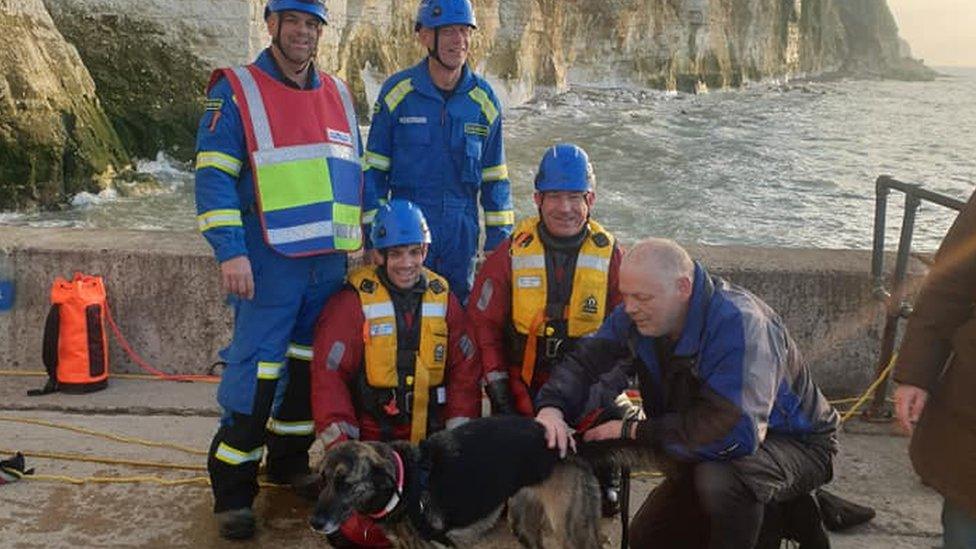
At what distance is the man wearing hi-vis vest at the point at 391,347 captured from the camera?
423cm

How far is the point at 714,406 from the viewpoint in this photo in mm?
3387

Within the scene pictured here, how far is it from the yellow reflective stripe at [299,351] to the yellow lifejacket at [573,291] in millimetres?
991

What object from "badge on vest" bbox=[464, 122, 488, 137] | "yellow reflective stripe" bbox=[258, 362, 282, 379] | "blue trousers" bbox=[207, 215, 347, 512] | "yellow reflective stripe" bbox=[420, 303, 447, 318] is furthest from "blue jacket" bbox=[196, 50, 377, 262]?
"badge on vest" bbox=[464, 122, 488, 137]

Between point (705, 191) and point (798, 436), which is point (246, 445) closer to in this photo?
point (798, 436)

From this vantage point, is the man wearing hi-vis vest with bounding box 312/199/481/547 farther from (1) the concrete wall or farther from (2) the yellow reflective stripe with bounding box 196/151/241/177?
(1) the concrete wall

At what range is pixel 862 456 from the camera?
5.20 m

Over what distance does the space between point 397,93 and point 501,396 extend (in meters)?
1.74

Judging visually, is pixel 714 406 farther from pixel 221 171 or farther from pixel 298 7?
pixel 298 7

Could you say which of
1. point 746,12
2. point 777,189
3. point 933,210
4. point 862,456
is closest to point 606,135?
point 777,189

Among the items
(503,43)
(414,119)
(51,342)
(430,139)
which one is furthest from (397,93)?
(503,43)

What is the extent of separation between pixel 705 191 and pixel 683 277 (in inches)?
938

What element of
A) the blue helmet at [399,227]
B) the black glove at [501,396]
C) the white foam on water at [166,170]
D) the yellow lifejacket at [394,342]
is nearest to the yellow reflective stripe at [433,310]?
the yellow lifejacket at [394,342]

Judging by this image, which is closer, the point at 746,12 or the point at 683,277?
the point at 683,277

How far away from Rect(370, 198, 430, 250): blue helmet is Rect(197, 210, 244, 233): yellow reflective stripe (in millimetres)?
624
